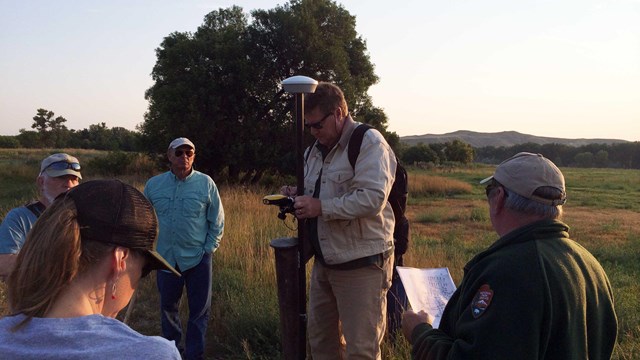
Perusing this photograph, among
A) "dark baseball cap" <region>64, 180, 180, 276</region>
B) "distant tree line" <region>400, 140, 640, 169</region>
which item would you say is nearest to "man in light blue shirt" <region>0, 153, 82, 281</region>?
"dark baseball cap" <region>64, 180, 180, 276</region>

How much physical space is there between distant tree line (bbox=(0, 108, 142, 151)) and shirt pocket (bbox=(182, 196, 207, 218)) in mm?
56274

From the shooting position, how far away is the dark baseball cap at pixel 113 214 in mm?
1375

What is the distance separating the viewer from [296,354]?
3.89 m

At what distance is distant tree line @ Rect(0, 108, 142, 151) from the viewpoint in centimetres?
6084

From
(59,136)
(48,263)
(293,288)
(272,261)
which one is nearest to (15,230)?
(293,288)

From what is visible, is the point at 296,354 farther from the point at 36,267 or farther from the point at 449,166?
the point at 449,166

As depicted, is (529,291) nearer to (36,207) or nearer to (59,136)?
(36,207)

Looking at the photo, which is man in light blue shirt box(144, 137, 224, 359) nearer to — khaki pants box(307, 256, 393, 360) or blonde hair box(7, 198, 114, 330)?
khaki pants box(307, 256, 393, 360)

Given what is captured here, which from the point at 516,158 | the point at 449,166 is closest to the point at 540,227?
the point at 516,158

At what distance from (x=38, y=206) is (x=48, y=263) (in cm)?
257

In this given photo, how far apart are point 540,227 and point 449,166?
47.1 meters

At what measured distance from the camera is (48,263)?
1318mm

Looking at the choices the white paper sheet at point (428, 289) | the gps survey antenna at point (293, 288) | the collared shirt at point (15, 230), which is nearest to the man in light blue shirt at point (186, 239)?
the gps survey antenna at point (293, 288)

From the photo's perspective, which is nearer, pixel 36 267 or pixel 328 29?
pixel 36 267
